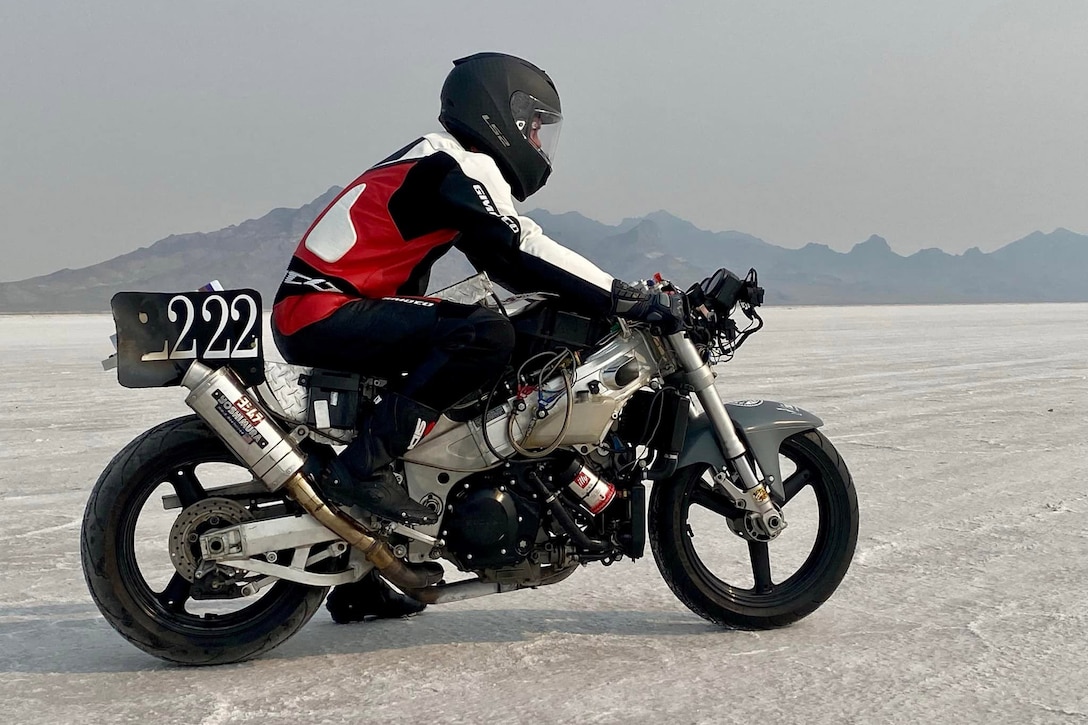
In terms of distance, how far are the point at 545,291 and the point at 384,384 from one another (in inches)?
29.6

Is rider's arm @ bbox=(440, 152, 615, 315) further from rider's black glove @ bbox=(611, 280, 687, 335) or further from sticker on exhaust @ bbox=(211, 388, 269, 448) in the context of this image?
sticker on exhaust @ bbox=(211, 388, 269, 448)

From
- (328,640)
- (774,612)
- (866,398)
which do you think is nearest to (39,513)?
(328,640)

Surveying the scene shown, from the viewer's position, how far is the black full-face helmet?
447cm

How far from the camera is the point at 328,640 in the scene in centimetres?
462

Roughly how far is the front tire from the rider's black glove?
1.65m

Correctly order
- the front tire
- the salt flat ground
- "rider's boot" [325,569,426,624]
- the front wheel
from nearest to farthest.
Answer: the salt flat ground
the front tire
the front wheel
"rider's boot" [325,569,426,624]

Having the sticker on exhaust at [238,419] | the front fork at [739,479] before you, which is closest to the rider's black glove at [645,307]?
the front fork at [739,479]

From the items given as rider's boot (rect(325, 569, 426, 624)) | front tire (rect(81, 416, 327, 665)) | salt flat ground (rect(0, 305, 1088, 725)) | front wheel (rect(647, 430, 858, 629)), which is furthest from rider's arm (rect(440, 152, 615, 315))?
rider's boot (rect(325, 569, 426, 624))

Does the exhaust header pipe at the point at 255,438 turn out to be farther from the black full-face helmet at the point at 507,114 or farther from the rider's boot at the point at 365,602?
the black full-face helmet at the point at 507,114

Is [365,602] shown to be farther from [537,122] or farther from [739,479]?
[537,122]

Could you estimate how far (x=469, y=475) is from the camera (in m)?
4.45

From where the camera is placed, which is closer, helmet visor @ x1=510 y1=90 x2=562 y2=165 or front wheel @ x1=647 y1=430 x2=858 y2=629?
helmet visor @ x1=510 y1=90 x2=562 y2=165

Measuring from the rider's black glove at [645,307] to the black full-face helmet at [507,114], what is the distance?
2.17 ft

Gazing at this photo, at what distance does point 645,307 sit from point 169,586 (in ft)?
7.24
